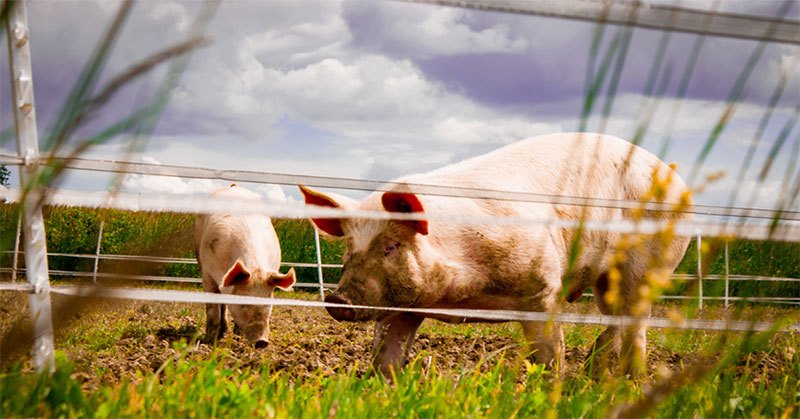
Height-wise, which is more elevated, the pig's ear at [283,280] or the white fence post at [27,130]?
the white fence post at [27,130]

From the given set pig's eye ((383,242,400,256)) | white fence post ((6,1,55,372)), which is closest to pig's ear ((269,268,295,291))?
pig's eye ((383,242,400,256))

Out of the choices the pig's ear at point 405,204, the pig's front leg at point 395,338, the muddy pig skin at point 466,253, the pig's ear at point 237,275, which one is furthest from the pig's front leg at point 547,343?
the pig's ear at point 237,275

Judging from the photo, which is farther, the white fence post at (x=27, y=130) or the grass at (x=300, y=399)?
the white fence post at (x=27, y=130)

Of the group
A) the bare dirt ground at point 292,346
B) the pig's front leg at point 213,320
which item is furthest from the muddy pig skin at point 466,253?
the pig's front leg at point 213,320

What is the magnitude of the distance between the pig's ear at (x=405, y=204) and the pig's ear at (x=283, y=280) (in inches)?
122

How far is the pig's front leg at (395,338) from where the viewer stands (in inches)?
169

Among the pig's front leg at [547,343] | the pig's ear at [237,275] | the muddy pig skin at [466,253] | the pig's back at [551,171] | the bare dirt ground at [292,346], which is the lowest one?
the bare dirt ground at [292,346]

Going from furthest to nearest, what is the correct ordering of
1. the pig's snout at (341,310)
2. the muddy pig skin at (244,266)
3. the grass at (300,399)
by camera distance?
the muddy pig skin at (244,266), the pig's snout at (341,310), the grass at (300,399)

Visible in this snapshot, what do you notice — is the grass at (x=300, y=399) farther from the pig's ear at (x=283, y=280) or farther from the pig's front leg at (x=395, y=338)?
the pig's ear at (x=283, y=280)

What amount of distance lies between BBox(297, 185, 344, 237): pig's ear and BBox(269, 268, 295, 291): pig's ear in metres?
2.65

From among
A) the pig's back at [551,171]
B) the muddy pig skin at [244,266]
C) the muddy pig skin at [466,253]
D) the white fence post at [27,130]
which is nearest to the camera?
the white fence post at [27,130]

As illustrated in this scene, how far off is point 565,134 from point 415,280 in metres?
1.86

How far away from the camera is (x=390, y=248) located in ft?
13.5

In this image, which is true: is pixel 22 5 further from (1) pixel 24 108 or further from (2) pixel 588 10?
(2) pixel 588 10
